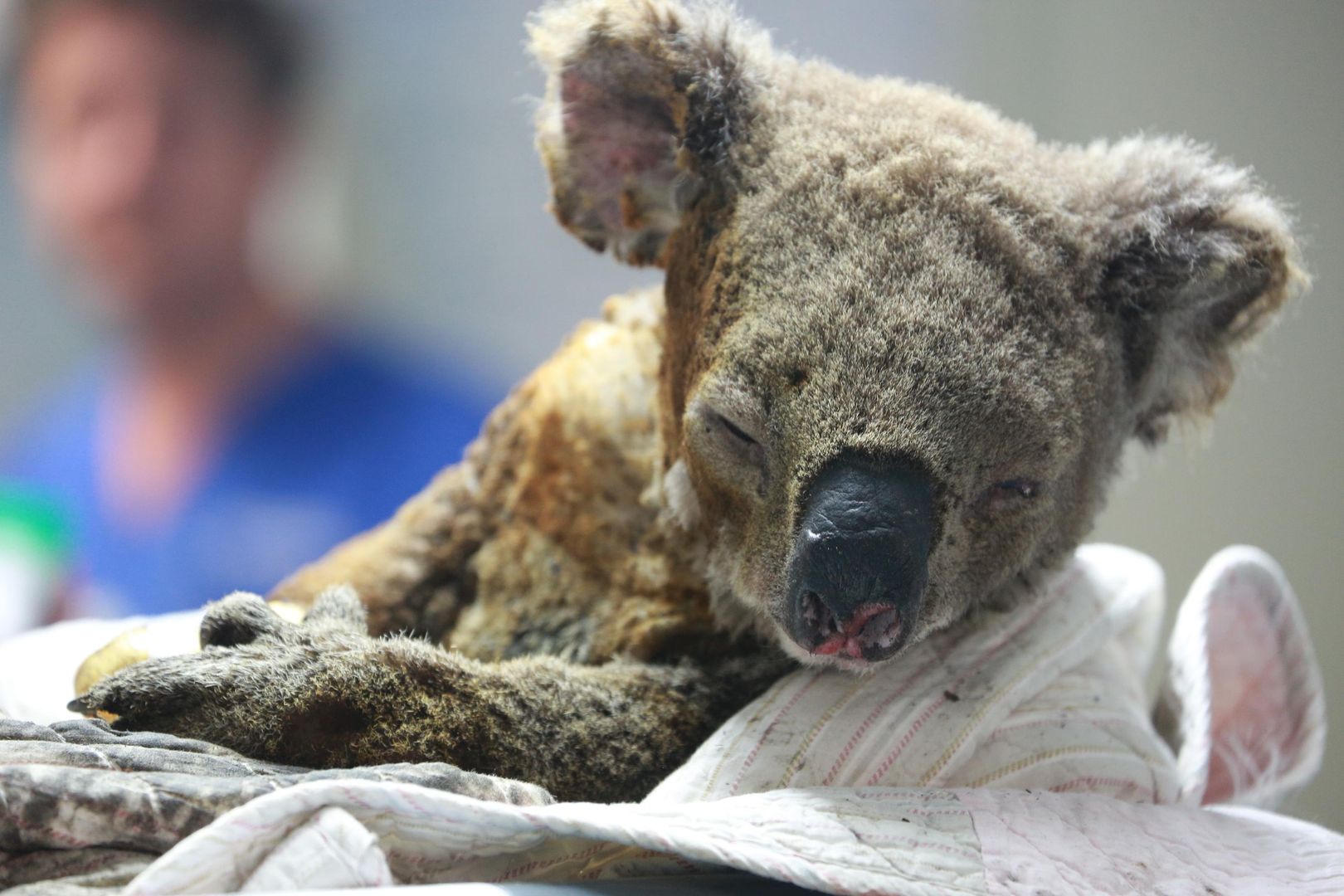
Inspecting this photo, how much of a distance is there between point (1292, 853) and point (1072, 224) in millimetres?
667

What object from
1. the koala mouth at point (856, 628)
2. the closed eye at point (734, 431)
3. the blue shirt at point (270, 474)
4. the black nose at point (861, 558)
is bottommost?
the blue shirt at point (270, 474)

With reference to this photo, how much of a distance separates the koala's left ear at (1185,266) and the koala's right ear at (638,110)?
405mm

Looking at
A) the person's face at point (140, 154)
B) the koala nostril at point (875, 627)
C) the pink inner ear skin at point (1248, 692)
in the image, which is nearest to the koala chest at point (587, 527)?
the koala nostril at point (875, 627)

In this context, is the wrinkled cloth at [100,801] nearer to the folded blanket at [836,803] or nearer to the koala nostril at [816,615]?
the folded blanket at [836,803]

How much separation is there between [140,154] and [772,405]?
2072 mm

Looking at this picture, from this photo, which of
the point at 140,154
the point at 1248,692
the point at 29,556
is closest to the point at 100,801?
the point at 1248,692

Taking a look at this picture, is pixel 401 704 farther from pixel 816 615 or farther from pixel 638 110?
pixel 638 110

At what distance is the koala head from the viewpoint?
38.6 inches

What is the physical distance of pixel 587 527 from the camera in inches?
55.3

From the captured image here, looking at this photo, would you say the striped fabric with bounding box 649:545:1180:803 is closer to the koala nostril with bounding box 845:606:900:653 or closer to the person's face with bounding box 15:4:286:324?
the koala nostril with bounding box 845:606:900:653

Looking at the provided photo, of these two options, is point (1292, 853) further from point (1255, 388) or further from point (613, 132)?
point (1255, 388)

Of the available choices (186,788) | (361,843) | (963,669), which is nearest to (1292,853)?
(963,669)

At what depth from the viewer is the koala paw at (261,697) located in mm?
925

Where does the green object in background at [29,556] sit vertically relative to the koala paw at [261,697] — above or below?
below
